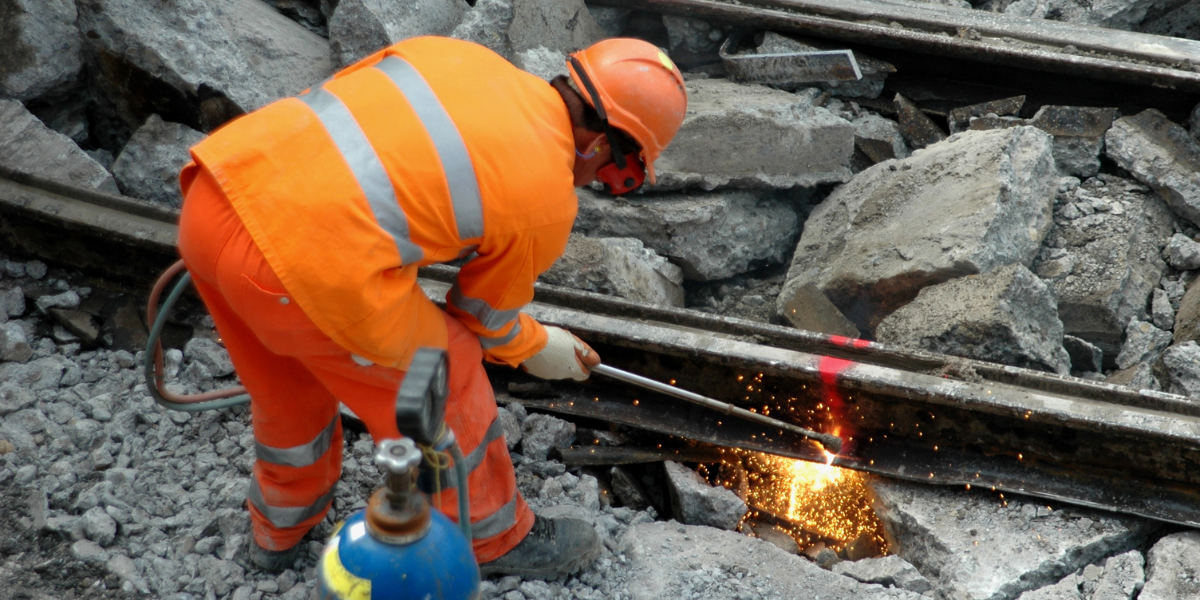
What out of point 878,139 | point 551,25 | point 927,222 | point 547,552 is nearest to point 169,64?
point 551,25

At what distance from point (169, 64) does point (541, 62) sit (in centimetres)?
182

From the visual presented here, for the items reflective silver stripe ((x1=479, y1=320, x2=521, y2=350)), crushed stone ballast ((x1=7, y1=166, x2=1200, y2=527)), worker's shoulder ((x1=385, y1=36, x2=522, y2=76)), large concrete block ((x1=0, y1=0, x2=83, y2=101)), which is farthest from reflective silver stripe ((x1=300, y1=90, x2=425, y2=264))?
large concrete block ((x1=0, y1=0, x2=83, y2=101))

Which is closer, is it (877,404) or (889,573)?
(889,573)

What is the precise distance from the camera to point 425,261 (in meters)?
2.36

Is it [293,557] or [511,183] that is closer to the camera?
[511,183]

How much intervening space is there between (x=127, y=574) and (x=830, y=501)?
2.52m

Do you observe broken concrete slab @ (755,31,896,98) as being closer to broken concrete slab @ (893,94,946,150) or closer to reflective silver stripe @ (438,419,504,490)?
broken concrete slab @ (893,94,946,150)

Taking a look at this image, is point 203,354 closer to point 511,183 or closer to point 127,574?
point 127,574

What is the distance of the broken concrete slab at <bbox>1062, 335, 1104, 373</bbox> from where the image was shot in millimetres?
4055

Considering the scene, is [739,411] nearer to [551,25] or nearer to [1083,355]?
[1083,355]

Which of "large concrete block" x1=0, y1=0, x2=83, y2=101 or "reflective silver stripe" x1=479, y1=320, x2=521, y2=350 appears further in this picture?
"large concrete block" x1=0, y1=0, x2=83, y2=101

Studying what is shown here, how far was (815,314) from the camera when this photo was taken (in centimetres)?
408

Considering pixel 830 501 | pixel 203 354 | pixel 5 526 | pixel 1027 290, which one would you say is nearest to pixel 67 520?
pixel 5 526

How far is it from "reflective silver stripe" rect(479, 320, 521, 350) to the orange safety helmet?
58cm
